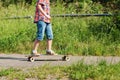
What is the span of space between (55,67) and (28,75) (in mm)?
674

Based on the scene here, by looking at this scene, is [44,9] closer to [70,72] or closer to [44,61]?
[44,61]

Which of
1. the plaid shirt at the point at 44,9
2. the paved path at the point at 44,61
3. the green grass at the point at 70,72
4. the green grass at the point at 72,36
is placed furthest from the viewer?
the green grass at the point at 72,36

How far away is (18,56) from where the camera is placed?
9.34 metres

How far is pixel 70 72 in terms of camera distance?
24.0 ft

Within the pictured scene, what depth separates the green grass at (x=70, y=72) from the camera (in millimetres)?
7059

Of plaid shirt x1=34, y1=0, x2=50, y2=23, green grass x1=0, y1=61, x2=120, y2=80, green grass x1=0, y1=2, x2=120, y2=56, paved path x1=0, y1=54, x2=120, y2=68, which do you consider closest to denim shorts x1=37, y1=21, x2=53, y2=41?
plaid shirt x1=34, y1=0, x2=50, y2=23

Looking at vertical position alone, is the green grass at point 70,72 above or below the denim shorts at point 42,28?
below

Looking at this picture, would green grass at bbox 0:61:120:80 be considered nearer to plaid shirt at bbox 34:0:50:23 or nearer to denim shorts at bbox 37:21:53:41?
denim shorts at bbox 37:21:53:41

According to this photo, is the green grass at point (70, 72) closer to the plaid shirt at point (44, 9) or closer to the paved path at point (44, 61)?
the paved path at point (44, 61)

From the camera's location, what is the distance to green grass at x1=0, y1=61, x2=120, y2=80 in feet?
23.2

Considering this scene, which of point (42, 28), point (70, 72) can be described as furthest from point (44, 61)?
point (70, 72)

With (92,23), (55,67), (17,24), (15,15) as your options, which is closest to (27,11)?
(15,15)

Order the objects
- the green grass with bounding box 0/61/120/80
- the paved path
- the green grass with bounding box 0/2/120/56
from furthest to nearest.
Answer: the green grass with bounding box 0/2/120/56 < the paved path < the green grass with bounding box 0/61/120/80

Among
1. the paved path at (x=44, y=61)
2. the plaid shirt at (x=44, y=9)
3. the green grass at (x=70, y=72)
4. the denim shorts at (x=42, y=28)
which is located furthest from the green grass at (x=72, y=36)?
the green grass at (x=70, y=72)
